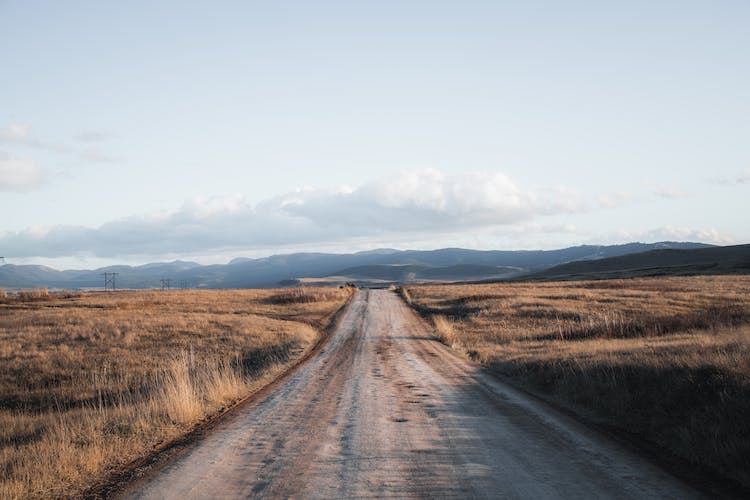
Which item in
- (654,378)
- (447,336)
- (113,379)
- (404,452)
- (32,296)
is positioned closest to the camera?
(404,452)

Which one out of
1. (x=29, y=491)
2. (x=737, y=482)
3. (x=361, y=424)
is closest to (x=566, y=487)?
(x=737, y=482)

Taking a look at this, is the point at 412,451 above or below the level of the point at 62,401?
above

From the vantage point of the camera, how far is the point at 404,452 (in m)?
8.38

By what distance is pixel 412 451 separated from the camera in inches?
332

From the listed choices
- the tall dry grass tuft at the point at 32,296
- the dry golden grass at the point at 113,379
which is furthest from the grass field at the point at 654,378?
the tall dry grass tuft at the point at 32,296

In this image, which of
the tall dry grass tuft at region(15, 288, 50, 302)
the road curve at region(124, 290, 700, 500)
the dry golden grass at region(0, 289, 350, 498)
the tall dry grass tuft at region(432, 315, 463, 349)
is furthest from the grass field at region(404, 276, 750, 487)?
the tall dry grass tuft at region(15, 288, 50, 302)

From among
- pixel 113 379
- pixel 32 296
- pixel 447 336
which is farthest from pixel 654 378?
pixel 32 296

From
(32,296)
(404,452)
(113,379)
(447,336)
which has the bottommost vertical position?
(113,379)

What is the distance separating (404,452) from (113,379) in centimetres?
1687

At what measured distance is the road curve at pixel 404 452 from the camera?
270 inches

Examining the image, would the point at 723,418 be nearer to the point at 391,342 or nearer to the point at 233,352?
the point at 391,342

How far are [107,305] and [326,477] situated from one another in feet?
183

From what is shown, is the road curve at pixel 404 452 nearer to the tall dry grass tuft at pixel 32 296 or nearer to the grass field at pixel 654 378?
the grass field at pixel 654 378

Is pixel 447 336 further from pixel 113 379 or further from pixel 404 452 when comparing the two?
pixel 404 452
